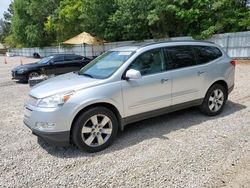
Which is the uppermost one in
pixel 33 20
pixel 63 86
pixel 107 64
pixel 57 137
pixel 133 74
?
pixel 33 20

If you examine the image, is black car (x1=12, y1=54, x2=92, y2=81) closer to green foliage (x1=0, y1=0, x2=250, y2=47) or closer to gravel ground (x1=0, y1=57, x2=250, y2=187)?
gravel ground (x1=0, y1=57, x2=250, y2=187)

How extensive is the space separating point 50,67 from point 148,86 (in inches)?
345

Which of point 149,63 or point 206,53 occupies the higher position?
point 206,53

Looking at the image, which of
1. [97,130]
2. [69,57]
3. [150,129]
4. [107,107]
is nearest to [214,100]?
[150,129]

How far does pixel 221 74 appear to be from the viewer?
5168 mm

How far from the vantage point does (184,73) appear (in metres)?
4.63

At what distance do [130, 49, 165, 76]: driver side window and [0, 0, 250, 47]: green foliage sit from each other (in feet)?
44.9

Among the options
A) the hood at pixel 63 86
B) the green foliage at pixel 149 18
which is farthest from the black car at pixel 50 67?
the green foliage at pixel 149 18

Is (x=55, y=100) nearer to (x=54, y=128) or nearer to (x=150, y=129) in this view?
(x=54, y=128)

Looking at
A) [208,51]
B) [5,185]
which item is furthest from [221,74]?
[5,185]

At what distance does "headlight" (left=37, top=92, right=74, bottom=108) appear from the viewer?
3533 mm

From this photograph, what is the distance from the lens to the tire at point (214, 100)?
5.07 m

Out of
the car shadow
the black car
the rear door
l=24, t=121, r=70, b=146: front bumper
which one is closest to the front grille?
l=24, t=121, r=70, b=146: front bumper

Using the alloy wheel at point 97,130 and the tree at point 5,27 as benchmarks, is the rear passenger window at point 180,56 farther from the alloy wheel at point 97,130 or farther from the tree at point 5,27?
the tree at point 5,27
